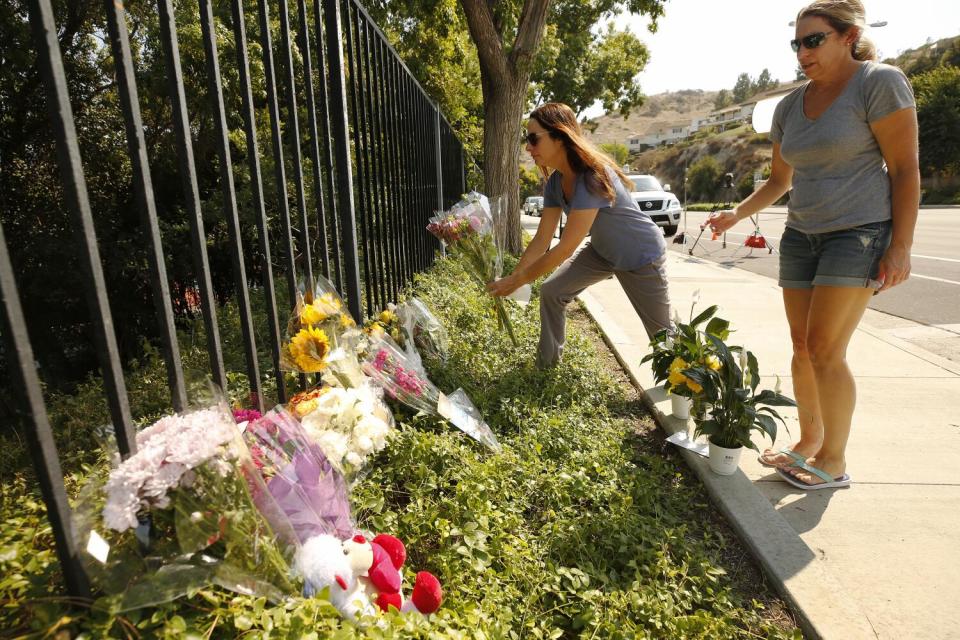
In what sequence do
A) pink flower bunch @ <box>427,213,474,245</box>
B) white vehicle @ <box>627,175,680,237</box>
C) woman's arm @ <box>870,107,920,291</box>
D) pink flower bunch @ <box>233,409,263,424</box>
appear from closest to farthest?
pink flower bunch @ <box>233,409,263,424</box>
woman's arm @ <box>870,107,920,291</box>
pink flower bunch @ <box>427,213,474,245</box>
white vehicle @ <box>627,175,680,237</box>

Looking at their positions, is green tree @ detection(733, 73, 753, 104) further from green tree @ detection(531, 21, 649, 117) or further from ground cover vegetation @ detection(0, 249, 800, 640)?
ground cover vegetation @ detection(0, 249, 800, 640)

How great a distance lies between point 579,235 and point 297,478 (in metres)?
2.24

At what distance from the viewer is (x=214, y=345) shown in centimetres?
188

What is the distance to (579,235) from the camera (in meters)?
3.39

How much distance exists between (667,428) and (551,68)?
73.2 ft

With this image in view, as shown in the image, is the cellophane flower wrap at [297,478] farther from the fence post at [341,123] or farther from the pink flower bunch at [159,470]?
the fence post at [341,123]

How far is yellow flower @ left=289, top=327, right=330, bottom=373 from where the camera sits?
2.16 metres

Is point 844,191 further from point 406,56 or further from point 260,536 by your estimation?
point 406,56

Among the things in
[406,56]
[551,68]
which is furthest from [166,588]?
[551,68]

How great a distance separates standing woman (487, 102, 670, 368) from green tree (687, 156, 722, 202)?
2778 inches

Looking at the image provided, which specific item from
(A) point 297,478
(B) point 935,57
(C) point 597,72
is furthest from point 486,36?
(B) point 935,57

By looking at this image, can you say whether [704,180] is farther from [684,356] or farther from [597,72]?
[684,356]

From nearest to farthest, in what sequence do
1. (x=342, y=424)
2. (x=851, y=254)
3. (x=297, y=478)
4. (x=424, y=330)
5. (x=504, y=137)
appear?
(x=297, y=478) < (x=342, y=424) < (x=851, y=254) < (x=424, y=330) < (x=504, y=137)

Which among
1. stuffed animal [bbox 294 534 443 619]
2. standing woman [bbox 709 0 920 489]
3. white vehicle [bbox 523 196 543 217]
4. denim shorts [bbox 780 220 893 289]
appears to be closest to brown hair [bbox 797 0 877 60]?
standing woman [bbox 709 0 920 489]
